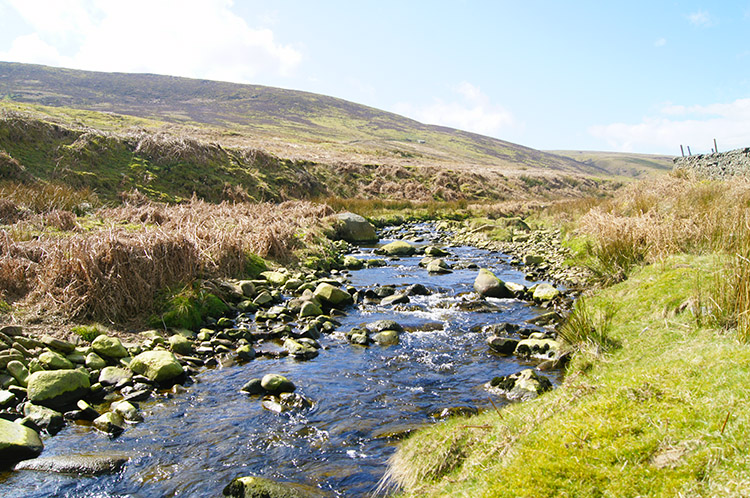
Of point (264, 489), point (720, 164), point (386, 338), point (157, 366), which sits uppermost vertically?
point (720, 164)

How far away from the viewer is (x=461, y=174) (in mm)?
58031

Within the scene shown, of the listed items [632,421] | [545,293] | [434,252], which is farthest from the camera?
[434,252]

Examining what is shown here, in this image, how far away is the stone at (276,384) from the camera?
7.14 meters

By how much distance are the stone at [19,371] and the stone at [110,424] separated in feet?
4.85

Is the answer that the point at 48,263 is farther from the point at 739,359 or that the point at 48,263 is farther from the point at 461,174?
the point at 461,174

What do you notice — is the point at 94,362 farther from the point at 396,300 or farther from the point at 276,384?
the point at 396,300

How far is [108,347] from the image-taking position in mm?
7727

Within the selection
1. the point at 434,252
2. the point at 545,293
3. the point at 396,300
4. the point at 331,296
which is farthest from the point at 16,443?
the point at 434,252

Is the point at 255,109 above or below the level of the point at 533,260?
above

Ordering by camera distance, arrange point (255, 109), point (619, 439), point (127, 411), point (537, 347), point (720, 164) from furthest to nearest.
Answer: point (255, 109) → point (720, 164) → point (537, 347) → point (127, 411) → point (619, 439)

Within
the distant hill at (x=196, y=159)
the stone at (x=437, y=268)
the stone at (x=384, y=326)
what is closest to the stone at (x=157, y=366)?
the stone at (x=384, y=326)

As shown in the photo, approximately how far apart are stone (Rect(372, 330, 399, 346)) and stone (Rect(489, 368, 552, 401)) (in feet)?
8.81

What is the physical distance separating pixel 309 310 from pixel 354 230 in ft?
45.9

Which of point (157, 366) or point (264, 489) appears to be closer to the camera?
point (264, 489)
